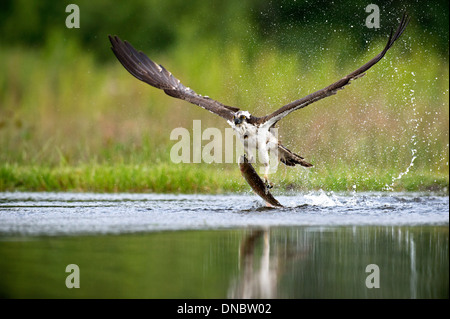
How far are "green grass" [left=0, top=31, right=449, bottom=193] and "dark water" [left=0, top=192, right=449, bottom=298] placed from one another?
1.46 m

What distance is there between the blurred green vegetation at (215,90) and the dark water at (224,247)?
1.74m

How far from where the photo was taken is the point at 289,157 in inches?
452

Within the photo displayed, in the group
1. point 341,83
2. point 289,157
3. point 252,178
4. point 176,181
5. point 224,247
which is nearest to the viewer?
point 224,247

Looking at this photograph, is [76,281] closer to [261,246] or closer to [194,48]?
[261,246]

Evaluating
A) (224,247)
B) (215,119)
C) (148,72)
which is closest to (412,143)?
(215,119)

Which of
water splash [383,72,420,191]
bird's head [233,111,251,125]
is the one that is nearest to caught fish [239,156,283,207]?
bird's head [233,111,251,125]

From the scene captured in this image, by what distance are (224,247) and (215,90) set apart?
9.20 m

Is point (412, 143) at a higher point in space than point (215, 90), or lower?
lower

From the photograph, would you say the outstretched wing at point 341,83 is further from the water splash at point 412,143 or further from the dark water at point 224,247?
the water splash at point 412,143

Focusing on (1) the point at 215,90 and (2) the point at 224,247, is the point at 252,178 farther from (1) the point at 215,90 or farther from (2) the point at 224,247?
(1) the point at 215,90

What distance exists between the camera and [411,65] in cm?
1773

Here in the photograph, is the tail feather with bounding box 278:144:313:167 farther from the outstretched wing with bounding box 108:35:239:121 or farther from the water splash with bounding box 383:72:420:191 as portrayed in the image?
the water splash with bounding box 383:72:420:191
